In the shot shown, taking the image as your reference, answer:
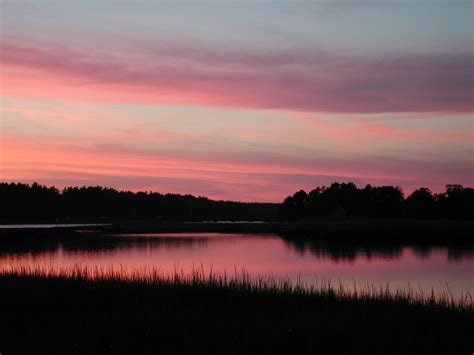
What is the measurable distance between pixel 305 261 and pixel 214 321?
107 ft

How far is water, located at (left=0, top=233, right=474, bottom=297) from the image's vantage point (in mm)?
35656

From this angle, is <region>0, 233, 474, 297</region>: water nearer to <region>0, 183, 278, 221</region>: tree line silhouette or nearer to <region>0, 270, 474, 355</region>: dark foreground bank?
<region>0, 270, 474, 355</region>: dark foreground bank

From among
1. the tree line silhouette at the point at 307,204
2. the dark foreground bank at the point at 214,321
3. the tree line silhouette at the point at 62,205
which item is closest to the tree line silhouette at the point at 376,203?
the tree line silhouette at the point at 307,204

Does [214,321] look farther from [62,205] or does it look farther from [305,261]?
[62,205]

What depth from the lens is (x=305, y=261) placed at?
1880 inches

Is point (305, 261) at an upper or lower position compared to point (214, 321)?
lower

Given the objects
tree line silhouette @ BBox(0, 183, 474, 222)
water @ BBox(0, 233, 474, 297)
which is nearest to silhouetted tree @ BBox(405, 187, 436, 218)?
tree line silhouette @ BBox(0, 183, 474, 222)

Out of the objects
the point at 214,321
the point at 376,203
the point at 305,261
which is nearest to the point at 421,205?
the point at 376,203

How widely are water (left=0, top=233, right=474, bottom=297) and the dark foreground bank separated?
368 inches

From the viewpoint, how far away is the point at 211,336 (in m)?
14.2

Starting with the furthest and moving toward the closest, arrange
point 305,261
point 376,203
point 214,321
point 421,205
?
point 376,203, point 421,205, point 305,261, point 214,321

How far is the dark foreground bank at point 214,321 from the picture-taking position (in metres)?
13.6

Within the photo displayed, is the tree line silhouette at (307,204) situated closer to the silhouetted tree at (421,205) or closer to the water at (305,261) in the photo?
the silhouetted tree at (421,205)

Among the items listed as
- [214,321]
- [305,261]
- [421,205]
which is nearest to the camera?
[214,321]
